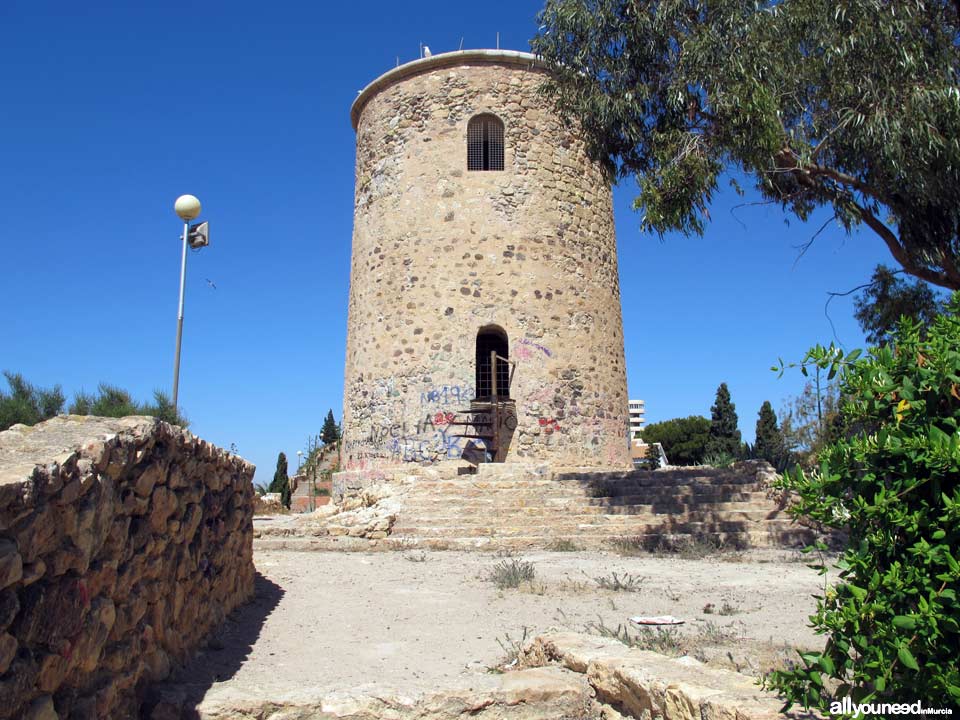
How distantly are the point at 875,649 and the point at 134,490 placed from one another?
10.6 ft

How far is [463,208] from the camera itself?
48.5 ft

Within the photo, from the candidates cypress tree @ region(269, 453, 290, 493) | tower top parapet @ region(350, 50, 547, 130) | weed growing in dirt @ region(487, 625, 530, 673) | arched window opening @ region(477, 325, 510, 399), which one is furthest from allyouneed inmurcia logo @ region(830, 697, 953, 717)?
cypress tree @ region(269, 453, 290, 493)

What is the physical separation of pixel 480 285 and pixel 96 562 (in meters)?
11.8

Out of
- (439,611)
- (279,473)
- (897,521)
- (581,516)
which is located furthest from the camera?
(279,473)

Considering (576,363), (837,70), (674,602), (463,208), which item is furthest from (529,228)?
(674,602)

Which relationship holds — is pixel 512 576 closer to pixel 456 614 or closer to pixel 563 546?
pixel 456 614

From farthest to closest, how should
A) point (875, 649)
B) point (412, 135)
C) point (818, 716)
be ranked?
point (412, 135), point (818, 716), point (875, 649)

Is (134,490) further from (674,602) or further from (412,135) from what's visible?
(412,135)

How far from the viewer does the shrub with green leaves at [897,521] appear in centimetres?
235

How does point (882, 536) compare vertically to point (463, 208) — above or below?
below

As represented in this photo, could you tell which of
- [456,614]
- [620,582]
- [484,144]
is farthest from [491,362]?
[456,614]

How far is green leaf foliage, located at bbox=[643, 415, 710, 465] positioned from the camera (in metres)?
47.6

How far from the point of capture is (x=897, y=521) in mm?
2455

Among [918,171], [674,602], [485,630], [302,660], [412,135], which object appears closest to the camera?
[302,660]
